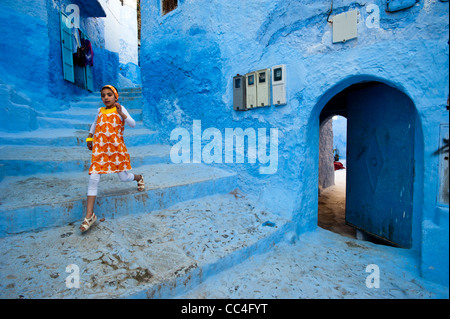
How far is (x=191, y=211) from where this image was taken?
2984 mm

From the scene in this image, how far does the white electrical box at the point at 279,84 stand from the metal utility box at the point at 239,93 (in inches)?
19.9

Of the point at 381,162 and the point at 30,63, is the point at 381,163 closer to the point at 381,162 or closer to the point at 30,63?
the point at 381,162

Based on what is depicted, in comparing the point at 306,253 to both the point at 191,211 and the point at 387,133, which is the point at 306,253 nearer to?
the point at 191,211

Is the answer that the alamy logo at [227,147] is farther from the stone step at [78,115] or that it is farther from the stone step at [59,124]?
the stone step at [78,115]

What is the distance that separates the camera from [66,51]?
6.18m

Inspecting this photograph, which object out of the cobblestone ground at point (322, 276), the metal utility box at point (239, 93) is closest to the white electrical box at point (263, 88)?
the metal utility box at point (239, 93)

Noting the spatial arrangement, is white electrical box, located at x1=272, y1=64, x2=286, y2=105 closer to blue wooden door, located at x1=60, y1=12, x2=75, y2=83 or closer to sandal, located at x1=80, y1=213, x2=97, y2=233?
sandal, located at x1=80, y1=213, x2=97, y2=233

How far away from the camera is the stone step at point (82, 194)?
2.19 m

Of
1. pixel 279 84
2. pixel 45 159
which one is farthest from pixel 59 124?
pixel 279 84

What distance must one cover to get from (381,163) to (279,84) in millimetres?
1979
